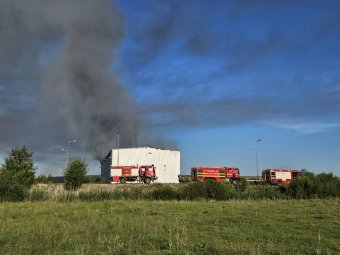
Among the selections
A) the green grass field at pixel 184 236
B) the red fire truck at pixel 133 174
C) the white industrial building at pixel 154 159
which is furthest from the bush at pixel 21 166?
the white industrial building at pixel 154 159

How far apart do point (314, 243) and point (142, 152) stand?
82.3 meters

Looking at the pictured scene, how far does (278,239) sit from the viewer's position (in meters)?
13.1

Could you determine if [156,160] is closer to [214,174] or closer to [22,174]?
[214,174]

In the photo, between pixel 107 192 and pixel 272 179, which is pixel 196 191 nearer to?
pixel 107 192

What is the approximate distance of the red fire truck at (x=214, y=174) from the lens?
242 feet

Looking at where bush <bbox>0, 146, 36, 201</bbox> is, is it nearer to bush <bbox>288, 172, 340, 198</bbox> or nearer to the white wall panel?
bush <bbox>288, 172, 340, 198</bbox>

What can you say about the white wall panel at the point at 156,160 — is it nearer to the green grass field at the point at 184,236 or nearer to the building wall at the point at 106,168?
the building wall at the point at 106,168

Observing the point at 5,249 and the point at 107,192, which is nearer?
the point at 5,249

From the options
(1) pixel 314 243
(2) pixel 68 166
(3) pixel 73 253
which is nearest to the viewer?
(3) pixel 73 253

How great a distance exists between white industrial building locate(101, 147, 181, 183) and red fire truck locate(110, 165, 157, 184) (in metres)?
8.17

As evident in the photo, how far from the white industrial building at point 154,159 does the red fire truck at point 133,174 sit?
8168mm

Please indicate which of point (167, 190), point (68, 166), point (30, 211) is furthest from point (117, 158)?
point (30, 211)

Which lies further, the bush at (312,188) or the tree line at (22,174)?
the bush at (312,188)

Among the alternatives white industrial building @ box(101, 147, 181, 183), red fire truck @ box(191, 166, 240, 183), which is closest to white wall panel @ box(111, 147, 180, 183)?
white industrial building @ box(101, 147, 181, 183)
